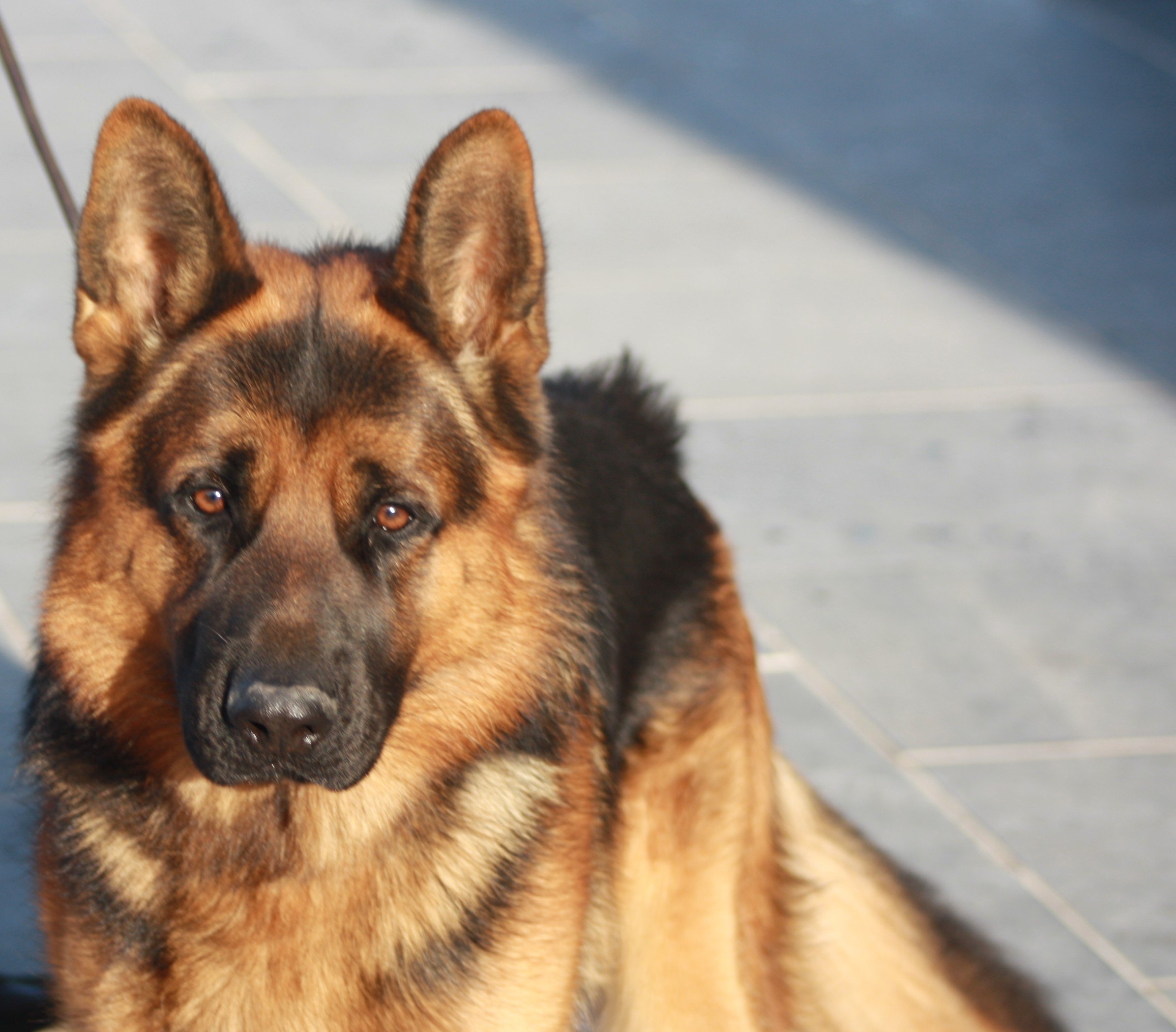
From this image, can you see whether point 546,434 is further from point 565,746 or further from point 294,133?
point 294,133

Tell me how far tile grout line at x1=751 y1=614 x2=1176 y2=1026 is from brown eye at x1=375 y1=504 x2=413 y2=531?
2.41 meters

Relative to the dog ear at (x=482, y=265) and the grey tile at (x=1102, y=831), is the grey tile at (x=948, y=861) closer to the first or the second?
the grey tile at (x=1102, y=831)

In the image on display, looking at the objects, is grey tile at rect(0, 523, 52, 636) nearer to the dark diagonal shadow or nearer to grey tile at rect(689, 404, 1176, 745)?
grey tile at rect(689, 404, 1176, 745)

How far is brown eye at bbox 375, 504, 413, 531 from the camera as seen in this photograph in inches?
113

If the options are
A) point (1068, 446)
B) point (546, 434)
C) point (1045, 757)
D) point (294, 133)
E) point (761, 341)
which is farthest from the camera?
point (294, 133)

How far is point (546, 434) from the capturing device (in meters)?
3.16

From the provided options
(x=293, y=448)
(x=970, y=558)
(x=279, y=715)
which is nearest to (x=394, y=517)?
(x=293, y=448)

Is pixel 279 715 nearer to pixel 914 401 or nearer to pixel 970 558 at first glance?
pixel 970 558

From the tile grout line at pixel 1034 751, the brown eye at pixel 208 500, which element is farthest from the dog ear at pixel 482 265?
the tile grout line at pixel 1034 751

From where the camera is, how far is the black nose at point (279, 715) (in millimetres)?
2574

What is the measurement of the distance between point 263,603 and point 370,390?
471mm

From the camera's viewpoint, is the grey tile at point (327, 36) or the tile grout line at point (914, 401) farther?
the grey tile at point (327, 36)

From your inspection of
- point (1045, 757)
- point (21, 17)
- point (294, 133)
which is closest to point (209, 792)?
point (1045, 757)

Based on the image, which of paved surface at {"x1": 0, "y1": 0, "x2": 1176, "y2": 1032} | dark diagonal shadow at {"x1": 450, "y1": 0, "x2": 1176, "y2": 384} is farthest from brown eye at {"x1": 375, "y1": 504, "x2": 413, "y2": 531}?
dark diagonal shadow at {"x1": 450, "y1": 0, "x2": 1176, "y2": 384}
